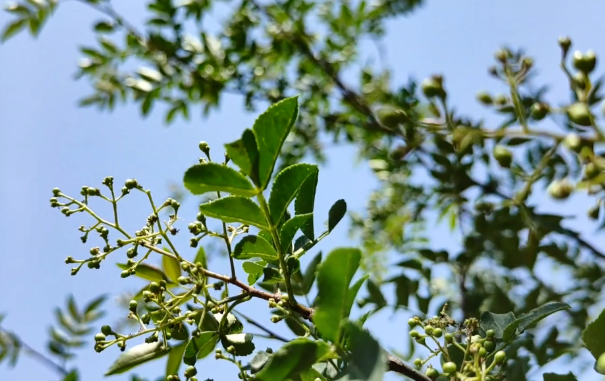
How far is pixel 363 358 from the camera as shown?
89cm

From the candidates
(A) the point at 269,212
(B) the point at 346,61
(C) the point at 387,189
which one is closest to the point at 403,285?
(A) the point at 269,212

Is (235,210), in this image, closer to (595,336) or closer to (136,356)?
(136,356)

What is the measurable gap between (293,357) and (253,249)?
1.05 ft

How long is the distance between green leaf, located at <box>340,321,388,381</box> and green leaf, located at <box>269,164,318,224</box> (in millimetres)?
314

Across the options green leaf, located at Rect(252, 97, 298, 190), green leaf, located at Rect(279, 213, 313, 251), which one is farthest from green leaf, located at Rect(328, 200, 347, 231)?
green leaf, located at Rect(252, 97, 298, 190)

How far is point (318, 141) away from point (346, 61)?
0.67 m

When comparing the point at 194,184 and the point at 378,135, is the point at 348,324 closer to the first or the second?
the point at 194,184

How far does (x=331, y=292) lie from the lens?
92 cm

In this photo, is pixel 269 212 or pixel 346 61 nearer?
pixel 269 212

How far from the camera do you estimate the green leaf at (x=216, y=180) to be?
1057 millimetres

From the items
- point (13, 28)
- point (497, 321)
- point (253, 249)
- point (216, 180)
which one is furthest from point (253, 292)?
point (13, 28)

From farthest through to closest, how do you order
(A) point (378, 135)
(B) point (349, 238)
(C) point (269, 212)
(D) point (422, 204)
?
(B) point (349, 238) → (A) point (378, 135) → (D) point (422, 204) → (C) point (269, 212)

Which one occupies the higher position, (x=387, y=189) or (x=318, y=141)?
(x=318, y=141)

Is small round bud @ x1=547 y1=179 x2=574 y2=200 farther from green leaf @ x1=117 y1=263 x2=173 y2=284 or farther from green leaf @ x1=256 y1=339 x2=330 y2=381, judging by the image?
green leaf @ x1=117 y1=263 x2=173 y2=284
